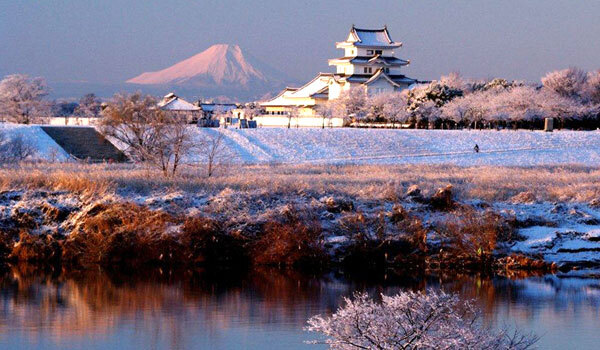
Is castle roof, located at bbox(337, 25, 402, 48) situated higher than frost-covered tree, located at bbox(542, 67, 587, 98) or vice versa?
castle roof, located at bbox(337, 25, 402, 48)

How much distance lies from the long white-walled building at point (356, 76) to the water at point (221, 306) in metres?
63.0

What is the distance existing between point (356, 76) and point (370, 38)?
23.0 feet

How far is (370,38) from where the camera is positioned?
327ft

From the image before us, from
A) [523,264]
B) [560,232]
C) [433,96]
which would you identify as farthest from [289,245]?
[433,96]

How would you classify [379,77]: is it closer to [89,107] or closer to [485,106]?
[485,106]

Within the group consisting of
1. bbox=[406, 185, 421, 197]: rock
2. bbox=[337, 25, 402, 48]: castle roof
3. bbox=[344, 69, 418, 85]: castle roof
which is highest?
bbox=[337, 25, 402, 48]: castle roof

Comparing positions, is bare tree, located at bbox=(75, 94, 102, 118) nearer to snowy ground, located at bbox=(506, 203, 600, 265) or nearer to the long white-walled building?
the long white-walled building

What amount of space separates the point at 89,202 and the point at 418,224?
10620mm

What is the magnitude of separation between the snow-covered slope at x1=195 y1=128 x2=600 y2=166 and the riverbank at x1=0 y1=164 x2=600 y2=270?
22213 millimetres

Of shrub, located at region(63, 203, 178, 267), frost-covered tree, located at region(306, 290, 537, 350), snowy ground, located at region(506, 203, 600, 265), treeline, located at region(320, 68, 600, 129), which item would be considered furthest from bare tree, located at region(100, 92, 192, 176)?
frost-covered tree, located at region(306, 290, 537, 350)

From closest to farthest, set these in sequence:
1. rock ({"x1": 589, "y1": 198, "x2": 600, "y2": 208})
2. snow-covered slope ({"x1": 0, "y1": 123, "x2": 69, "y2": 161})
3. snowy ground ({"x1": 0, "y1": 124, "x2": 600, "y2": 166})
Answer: rock ({"x1": 589, "y1": 198, "x2": 600, "y2": 208}) → snow-covered slope ({"x1": 0, "y1": 123, "x2": 69, "y2": 161}) → snowy ground ({"x1": 0, "y1": 124, "x2": 600, "y2": 166})

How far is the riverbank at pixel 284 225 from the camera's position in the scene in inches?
1086

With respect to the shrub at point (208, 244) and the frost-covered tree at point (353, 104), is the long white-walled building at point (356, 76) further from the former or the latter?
the shrub at point (208, 244)

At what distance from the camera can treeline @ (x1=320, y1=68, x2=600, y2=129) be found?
7456 cm
